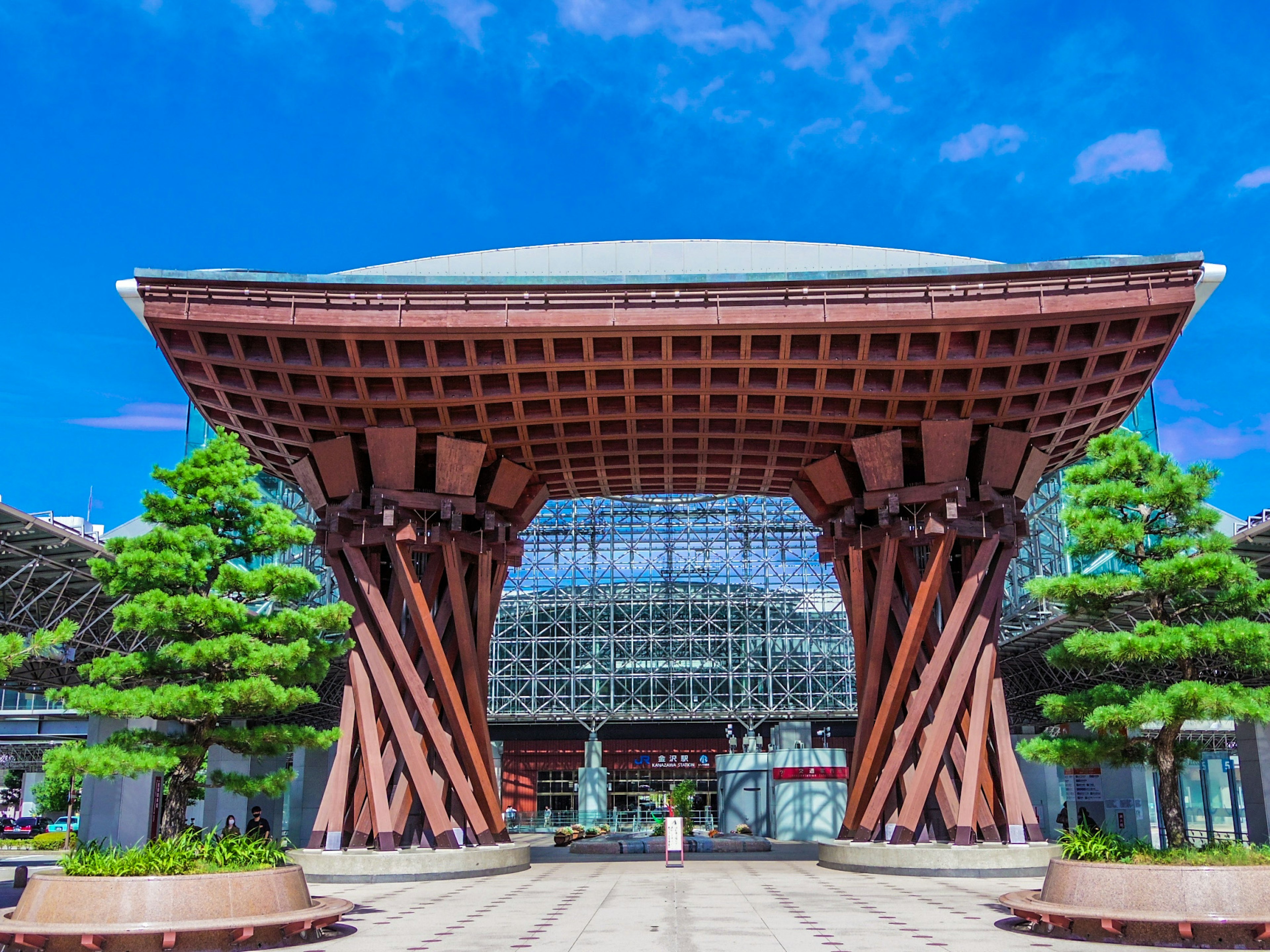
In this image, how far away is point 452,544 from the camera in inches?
1023

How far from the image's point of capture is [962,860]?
22.8 meters

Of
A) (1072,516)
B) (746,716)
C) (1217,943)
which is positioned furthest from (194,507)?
(746,716)

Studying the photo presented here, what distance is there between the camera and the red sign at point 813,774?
44188mm

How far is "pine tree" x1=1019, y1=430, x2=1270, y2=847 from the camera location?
15.5m

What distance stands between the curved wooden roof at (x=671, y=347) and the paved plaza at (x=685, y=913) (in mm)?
10235

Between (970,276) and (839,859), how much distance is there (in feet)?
44.4

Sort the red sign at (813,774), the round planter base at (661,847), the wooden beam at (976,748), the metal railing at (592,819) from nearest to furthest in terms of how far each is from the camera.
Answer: the wooden beam at (976,748) < the round planter base at (661,847) < the red sign at (813,774) < the metal railing at (592,819)

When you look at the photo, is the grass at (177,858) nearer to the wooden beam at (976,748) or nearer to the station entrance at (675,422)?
the station entrance at (675,422)

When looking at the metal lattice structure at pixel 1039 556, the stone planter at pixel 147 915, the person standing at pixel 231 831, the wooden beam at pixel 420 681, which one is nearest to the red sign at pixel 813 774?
the metal lattice structure at pixel 1039 556

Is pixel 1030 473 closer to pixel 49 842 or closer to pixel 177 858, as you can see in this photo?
pixel 177 858

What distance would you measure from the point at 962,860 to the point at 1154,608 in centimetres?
856

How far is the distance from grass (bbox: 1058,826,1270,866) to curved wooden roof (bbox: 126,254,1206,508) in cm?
1116

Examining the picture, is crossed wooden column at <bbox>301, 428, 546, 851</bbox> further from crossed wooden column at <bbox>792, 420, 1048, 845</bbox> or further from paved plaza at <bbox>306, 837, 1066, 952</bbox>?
crossed wooden column at <bbox>792, 420, 1048, 845</bbox>

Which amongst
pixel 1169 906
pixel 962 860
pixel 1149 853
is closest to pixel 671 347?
pixel 962 860
